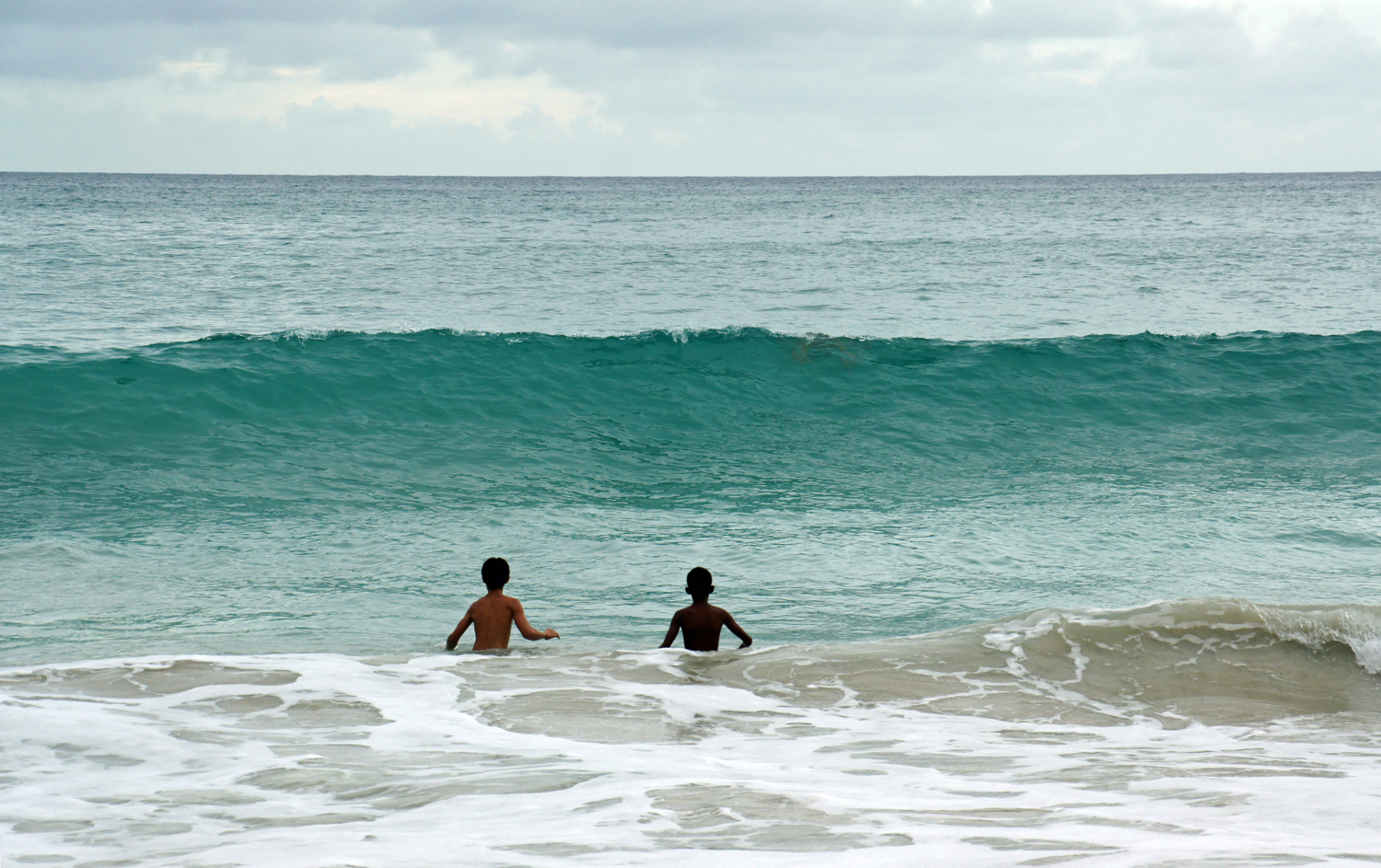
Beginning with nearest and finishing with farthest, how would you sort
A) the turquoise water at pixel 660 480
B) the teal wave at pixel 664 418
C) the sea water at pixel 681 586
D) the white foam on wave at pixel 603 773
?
1. the white foam on wave at pixel 603 773
2. the sea water at pixel 681 586
3. the turquoise water at pixel 660 480
4. the teal wave at pixel 664 418

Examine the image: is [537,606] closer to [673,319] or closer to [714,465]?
[714,465]

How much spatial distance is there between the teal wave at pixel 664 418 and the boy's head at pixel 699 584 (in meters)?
4.59

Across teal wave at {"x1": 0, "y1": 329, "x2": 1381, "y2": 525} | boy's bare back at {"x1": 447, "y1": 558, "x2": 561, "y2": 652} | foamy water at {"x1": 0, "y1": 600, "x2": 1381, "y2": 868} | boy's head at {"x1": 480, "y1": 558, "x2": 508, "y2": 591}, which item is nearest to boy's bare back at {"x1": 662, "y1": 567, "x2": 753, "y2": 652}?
foamy water at {"x1": 0, "y1": 600, "x2": 1381, "y2": 868}

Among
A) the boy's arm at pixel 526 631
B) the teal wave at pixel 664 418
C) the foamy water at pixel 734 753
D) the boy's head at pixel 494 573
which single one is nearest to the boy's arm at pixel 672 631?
the foamy water at pixel 734 753

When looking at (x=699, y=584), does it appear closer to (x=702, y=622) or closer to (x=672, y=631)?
(x=702, y=622)

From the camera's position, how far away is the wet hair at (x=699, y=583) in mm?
6992

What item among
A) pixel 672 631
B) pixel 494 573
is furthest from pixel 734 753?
pixel 494 573

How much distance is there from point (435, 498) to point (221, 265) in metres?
27.9

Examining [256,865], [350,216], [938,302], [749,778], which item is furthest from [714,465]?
[350,216]

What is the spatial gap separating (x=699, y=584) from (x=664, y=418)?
8.87 meters

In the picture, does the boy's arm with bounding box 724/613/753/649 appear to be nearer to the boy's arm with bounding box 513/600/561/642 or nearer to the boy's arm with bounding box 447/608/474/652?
the boy's arm with bounding box 513/600/561/642

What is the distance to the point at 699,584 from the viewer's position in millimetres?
7012

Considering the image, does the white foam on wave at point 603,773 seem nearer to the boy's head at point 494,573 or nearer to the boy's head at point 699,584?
the boy's head at point 699,584

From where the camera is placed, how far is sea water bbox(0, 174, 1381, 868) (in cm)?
409
